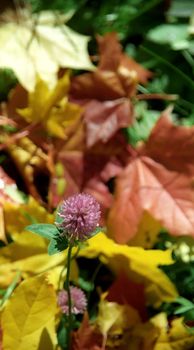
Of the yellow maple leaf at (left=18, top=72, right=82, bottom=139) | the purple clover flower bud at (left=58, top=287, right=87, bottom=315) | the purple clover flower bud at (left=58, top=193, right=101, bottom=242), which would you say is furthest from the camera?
the yellow maple leaf at (left=18, top=72, right=82, bottom=139)

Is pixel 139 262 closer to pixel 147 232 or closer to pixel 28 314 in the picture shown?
pixel 147 232

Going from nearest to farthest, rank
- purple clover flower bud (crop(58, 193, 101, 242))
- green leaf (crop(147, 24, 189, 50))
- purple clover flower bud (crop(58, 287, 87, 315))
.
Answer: purple clover flower bud (crop(58, 193, 101, 242))
purple clover flower bud (crop(58, 287, 87, 315))
green leaf (crop(147, 24, 189, 50))

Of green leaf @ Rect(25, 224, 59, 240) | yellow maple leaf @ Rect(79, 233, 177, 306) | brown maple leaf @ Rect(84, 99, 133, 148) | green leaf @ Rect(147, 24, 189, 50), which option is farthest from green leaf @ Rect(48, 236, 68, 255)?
green leaf @ Rect(147, 24, 189, 50)

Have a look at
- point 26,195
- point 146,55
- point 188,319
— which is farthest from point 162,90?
point 188,319

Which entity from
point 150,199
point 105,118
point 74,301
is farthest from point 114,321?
point 105,118

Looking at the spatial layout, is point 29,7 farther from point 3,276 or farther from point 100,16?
point 3,276

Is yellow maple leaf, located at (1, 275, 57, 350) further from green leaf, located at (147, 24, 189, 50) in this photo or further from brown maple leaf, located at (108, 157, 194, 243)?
green leaf, located at (147, 24, 189, 50)

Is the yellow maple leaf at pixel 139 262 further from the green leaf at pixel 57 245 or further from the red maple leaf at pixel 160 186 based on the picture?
the green leaf at pixel 57 245
